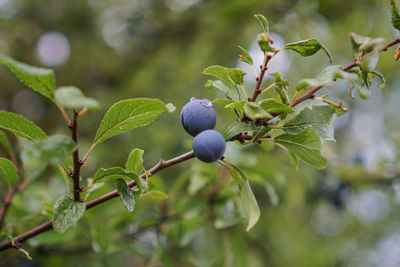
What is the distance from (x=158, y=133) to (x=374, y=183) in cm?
169

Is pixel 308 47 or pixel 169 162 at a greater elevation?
pixel 308 47

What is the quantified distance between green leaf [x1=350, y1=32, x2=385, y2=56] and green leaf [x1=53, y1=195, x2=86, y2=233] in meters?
0.77

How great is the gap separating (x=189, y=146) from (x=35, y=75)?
1045 mm

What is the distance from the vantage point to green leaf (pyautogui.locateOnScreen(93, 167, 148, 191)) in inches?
30.7

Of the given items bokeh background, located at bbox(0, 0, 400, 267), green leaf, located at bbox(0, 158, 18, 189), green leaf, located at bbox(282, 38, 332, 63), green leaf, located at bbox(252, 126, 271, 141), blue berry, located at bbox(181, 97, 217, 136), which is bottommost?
bokeh background, located at bbox(0, 0, 400, 267)

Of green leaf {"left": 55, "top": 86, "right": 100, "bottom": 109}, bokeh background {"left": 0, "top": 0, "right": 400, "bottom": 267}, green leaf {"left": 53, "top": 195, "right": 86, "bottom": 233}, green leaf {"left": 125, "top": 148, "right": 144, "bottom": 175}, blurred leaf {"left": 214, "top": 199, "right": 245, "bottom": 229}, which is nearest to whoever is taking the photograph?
green leaf {"left": 55, "top": 86, "right": 100, "bottom": 109}

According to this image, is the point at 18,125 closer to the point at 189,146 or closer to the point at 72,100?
the point at 72,100

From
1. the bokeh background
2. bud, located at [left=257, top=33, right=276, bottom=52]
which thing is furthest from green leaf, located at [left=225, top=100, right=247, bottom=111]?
the bokeh background

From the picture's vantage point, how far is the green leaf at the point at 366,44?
754 mm

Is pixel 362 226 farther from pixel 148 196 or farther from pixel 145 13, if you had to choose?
pixel 145 13

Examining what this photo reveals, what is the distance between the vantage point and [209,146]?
771 millimetres

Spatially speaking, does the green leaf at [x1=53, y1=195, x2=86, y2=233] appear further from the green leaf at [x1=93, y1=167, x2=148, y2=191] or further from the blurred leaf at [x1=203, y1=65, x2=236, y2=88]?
the blurred leaf at [x1=203, y1=65, x2=236, y2=88]

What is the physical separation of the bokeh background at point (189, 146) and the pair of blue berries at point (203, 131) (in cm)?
47

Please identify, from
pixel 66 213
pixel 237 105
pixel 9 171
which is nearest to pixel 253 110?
pixel 237 105
